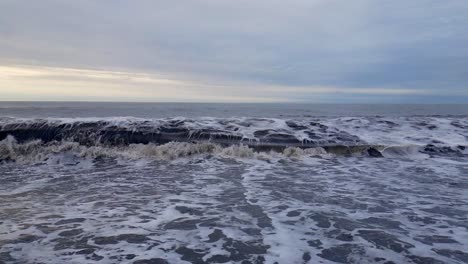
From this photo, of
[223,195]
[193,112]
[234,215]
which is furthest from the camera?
[193,112]

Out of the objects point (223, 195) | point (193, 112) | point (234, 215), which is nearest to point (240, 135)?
point (223, 195)

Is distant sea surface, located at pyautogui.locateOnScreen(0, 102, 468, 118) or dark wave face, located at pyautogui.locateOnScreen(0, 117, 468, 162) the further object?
distant sea surface, located at pyautogui.locateOnScreen(0, 102, 468, 118)

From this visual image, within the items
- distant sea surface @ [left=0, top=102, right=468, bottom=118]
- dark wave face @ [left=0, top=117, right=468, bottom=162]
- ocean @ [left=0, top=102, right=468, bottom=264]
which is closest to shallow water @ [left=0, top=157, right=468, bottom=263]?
ocean @ [left=0, top=102, right=468, bottom=264]

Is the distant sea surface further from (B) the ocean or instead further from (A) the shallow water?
(A) the shallow water

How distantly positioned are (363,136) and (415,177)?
662 centimetres

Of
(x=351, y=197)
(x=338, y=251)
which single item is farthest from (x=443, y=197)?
(x=338, y=251)

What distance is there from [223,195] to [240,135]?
7.06 metres

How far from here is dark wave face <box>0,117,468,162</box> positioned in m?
13.4

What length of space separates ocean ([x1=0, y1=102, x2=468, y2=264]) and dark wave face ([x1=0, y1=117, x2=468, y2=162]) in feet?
0.25

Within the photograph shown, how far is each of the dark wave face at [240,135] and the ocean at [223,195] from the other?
75mm

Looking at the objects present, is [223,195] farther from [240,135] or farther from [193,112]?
[193,112]

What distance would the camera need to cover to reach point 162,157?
12156 millimetres

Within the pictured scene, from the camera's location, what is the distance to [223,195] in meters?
7.33

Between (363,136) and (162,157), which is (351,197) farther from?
(363,136)
